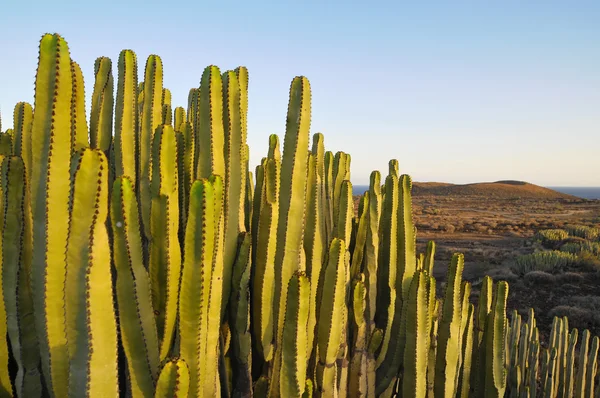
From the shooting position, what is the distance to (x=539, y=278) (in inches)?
586

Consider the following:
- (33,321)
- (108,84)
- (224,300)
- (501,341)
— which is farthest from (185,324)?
(501,341)

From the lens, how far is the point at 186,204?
2.62m

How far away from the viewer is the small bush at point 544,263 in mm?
16109

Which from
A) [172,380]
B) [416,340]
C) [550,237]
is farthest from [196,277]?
[550,237]

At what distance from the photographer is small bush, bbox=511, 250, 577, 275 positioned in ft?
52.9

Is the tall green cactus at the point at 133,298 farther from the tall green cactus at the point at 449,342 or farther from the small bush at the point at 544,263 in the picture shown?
the small bush at the point at 544,263

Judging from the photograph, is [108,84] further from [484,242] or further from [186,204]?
[484,242]

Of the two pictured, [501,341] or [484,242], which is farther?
[484,242]

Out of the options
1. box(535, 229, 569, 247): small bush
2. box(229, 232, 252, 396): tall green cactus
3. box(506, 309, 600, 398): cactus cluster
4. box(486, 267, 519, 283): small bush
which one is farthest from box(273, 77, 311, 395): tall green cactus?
box(535, 229, 569, 247): small bush

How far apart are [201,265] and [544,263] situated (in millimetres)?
17035

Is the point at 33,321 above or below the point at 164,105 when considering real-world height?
below

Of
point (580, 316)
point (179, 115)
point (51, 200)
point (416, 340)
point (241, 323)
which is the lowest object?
point (580, 316)

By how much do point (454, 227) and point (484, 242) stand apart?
6139 mm

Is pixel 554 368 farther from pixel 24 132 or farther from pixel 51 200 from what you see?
pixel 24 132
